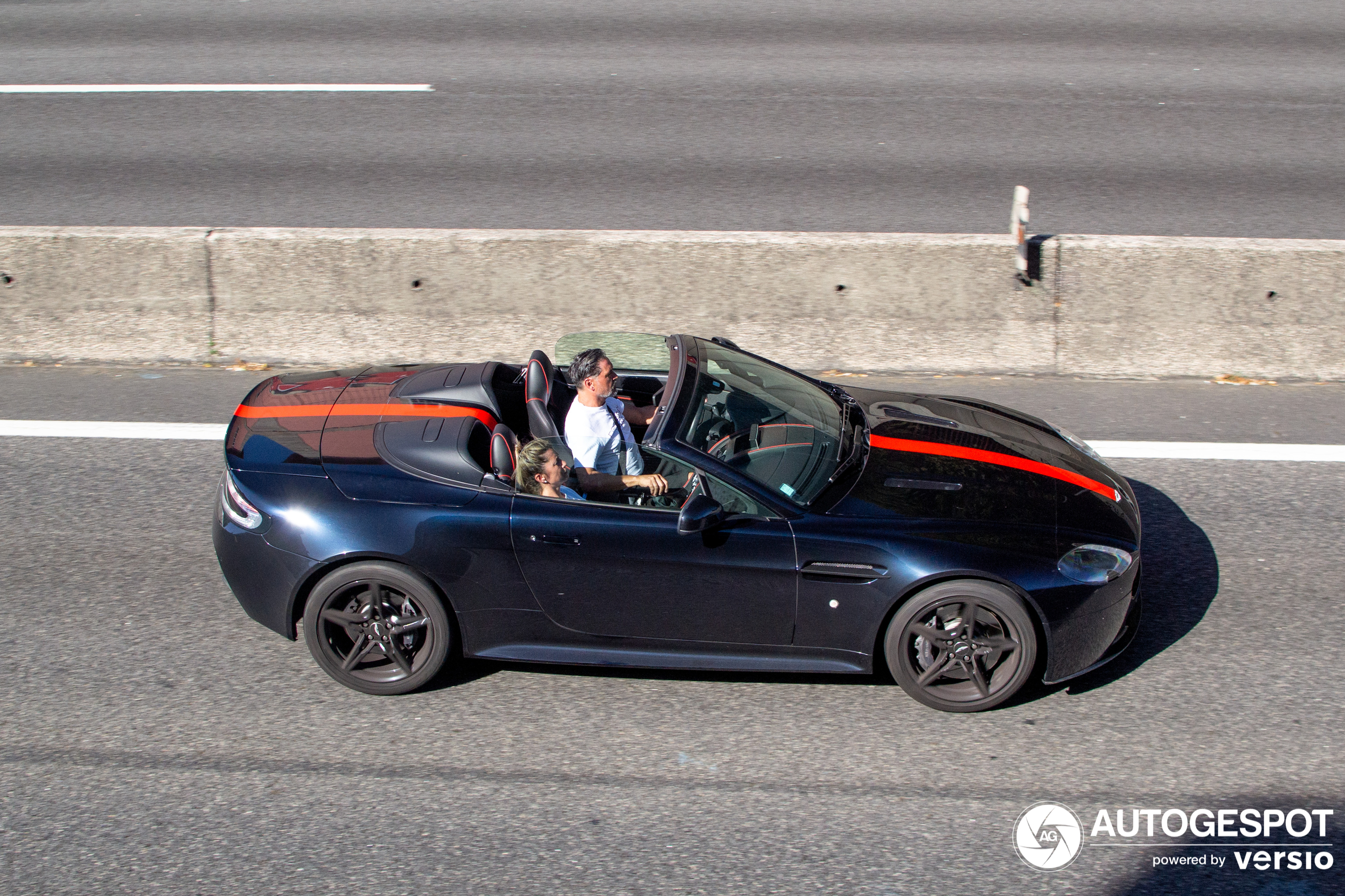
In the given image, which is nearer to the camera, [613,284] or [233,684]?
[233,684]

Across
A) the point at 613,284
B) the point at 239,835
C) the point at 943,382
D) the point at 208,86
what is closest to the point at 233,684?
the point at 239,835

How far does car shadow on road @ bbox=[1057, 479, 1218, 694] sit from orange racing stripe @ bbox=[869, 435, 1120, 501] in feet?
2.07

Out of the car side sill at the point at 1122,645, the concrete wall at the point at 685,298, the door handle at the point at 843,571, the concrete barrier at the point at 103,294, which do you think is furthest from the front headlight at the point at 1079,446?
the concrete barrier at the point at 103,294

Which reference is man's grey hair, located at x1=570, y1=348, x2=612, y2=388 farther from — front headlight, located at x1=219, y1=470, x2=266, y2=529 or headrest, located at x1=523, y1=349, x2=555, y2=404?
front headlight, located at x1=219, y1=470, x2=266, y2=529

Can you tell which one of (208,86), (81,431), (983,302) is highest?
(208,86)

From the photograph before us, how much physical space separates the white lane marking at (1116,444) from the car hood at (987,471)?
4.24ft

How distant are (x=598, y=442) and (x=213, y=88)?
28.9ft

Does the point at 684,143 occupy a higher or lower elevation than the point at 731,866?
higher

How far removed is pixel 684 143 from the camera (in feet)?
34.2

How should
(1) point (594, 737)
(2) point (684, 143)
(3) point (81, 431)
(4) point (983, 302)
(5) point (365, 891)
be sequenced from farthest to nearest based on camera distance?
1. (2) point (684, 143)
2. (4) point (983, 302)
3. (3) point (81, 431)
4. (1) point (594, 737)
5. (5) point (365, 891)

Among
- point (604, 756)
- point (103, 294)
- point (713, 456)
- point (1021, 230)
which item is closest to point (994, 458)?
point (713, 456)

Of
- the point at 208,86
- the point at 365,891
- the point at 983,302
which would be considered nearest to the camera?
the point at 365,891

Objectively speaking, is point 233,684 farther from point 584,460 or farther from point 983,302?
point 983,302

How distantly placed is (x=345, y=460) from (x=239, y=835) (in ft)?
5.06
